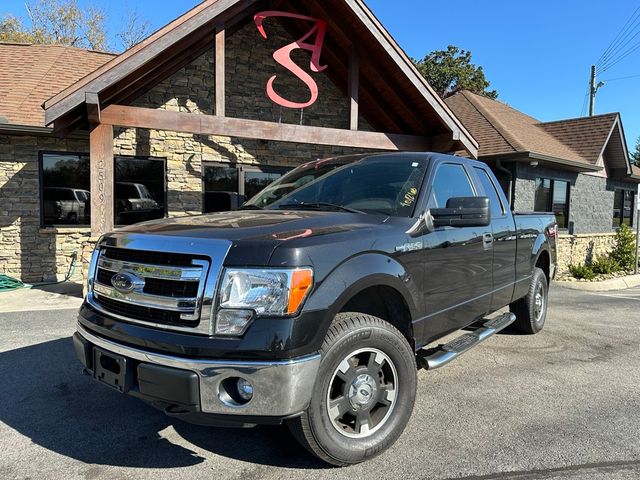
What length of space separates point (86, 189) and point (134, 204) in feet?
3.34

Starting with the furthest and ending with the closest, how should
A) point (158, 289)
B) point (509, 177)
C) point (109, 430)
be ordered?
point (509, 177)
point (109, 430)
point (158, 289)

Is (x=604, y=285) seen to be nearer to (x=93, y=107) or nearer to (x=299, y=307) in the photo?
(x=299, y=307)

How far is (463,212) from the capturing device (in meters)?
3.37

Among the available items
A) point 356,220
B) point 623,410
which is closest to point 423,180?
point 356,220

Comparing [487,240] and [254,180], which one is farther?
[254,180]

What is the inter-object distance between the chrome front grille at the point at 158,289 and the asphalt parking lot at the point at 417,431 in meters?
0.96

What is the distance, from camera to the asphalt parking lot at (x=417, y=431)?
2785 mm

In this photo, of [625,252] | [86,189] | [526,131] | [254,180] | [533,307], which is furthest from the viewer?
[625,252]

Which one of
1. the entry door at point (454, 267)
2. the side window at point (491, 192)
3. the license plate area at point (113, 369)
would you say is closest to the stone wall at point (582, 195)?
the side window at point (491, 192)

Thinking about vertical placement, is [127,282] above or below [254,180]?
below

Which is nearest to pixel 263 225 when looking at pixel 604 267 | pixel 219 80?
pixel 219 80

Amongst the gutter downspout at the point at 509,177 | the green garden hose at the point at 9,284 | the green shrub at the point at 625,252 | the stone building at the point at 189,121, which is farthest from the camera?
the green shrub at the point at 625,252

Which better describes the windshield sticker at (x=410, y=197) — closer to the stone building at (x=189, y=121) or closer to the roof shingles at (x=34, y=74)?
the stone building at (x=189, y=121)

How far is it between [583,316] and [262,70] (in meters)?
8.84
